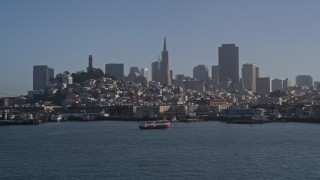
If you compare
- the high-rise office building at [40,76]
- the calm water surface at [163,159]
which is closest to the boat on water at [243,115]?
the calm water surface at [163,159]

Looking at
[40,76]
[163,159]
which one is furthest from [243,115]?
[40,76]

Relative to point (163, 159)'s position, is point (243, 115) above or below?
above

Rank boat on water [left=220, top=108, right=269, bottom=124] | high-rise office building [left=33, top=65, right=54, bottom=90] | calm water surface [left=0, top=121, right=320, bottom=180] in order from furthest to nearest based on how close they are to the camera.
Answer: high-rise office building [left=33, top=65, right=54, bottom=90]
boat on water [left=220, top=108, right=269, bottom=124]
calm water surface [left=0, top=121, right=320, bottom=180]

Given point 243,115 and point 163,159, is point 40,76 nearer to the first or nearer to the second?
point 243,115

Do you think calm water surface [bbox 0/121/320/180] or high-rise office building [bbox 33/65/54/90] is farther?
high-rise office building [bbox 33/65/54/90]

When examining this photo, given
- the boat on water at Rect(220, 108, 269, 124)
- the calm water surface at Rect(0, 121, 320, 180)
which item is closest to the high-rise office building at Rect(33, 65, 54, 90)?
the boat on water at Rect(220, 108, 269, 124)

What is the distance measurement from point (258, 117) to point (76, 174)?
2392 inches

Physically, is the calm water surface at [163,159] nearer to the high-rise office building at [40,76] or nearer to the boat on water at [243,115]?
the boat on water at [243,115]

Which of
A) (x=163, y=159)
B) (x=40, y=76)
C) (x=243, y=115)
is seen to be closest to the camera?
(x=163, y=159)

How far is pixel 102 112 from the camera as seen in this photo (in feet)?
348

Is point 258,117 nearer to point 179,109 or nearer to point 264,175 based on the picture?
point 179,109

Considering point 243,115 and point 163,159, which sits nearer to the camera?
point 163,159

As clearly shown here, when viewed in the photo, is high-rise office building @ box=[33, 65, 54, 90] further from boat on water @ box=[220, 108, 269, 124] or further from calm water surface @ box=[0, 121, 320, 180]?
calm water surface @ box=[0, 121, 320, 180]

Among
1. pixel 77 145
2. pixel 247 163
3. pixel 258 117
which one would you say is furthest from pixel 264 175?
pixel 258 117
